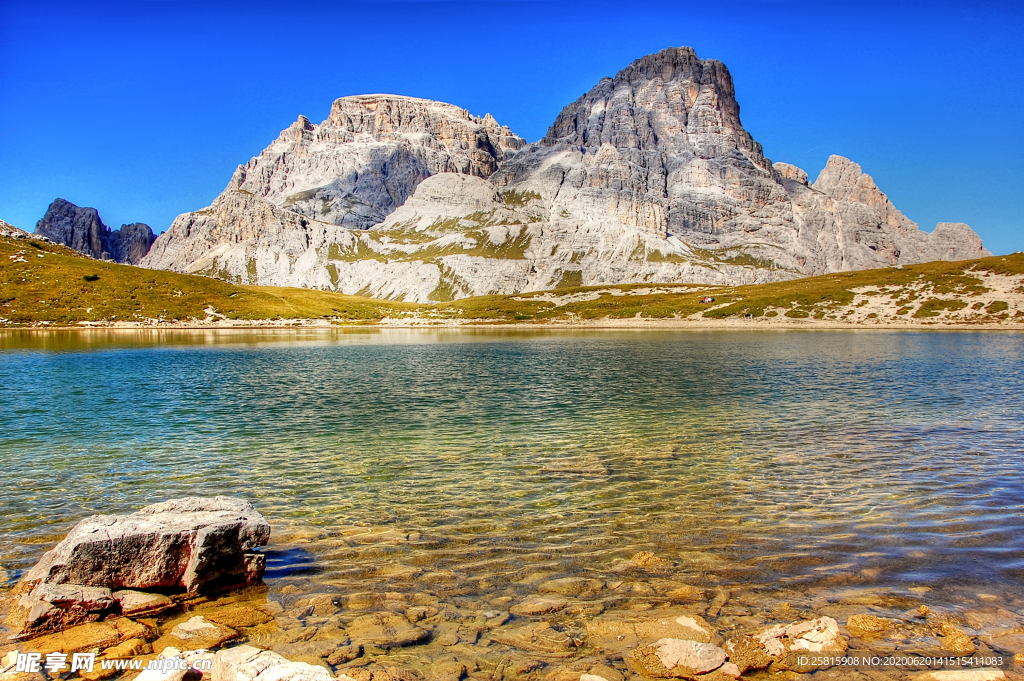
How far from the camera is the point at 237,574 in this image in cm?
1082

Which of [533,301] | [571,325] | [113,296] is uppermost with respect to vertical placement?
[113,296]

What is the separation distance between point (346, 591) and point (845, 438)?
20.6m

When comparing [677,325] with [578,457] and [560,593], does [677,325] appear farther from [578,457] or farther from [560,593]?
[560,593]

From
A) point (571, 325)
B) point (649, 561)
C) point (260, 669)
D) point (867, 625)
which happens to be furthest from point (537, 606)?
point (571, 325)

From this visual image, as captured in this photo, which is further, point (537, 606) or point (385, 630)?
point (537, 606)

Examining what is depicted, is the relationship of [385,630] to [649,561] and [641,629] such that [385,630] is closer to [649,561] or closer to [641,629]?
[641,629]

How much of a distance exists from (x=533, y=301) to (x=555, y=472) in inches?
7138

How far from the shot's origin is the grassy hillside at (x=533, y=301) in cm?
12619

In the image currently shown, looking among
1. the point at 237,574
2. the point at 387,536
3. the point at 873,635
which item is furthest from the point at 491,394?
the point at 873,635

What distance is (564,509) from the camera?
15.1 m

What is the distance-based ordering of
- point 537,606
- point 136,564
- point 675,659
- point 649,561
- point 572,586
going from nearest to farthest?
point 675,659 → point 537,606 → point 136,564 → point 572,586 → point 649,561

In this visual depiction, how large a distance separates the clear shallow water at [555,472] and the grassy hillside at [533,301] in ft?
333

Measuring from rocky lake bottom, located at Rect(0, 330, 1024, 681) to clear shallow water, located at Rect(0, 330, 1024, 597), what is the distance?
A: 4.0 inches

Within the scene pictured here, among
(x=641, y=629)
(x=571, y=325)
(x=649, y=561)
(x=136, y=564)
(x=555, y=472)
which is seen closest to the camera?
(x=641, y=629)
